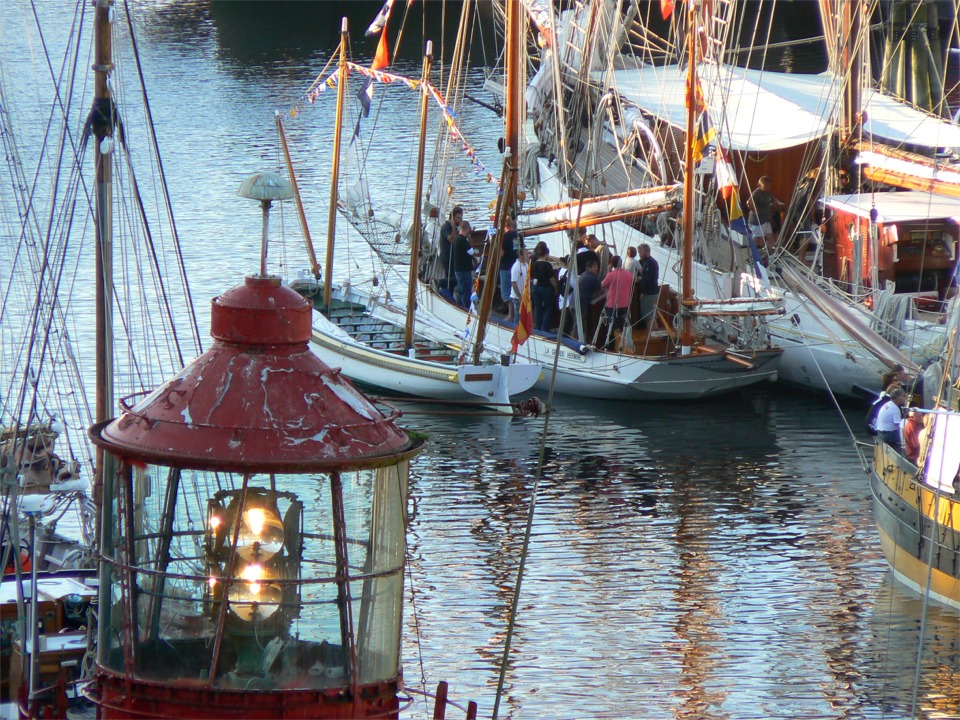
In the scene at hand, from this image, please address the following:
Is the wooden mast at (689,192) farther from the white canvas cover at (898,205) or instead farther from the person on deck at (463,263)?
the person on deck at (463,263)

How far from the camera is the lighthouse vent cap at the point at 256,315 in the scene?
790cm

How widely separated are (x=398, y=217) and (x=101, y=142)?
61.4ft

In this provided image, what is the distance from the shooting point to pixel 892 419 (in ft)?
78.6

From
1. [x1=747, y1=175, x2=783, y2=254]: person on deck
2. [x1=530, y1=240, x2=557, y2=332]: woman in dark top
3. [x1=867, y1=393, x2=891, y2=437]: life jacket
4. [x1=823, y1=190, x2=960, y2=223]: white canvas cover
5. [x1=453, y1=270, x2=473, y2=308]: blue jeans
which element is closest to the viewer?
[x1=867, y1=393, x2=891, y2=437]: life jacket

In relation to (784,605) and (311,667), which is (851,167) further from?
(311,667)

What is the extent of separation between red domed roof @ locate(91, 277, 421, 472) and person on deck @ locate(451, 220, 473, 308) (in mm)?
24030

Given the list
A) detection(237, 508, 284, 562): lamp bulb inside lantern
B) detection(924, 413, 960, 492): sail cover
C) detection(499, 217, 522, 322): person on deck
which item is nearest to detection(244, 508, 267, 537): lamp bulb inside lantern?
detection(237, 508, 284, 562): lamp bulb inside lantern

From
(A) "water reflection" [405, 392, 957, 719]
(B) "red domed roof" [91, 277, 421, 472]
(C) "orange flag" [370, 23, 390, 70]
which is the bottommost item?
(A) "water reflection" [405, 392, 957, 719]

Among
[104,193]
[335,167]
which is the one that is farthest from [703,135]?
[104,193]

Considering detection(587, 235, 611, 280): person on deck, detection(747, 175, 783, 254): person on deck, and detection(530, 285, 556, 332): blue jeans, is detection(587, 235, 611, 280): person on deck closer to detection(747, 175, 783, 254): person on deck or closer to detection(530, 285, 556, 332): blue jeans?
detection(530, 285, 556, 332): blue jeans

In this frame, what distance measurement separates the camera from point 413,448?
27.0 feet

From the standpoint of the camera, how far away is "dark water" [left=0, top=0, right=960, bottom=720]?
Answer: 1884 cm

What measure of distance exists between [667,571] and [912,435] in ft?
11.7

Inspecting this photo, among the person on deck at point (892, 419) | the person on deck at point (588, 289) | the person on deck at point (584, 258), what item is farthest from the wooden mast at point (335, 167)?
the person on deck at point (892, 419)
